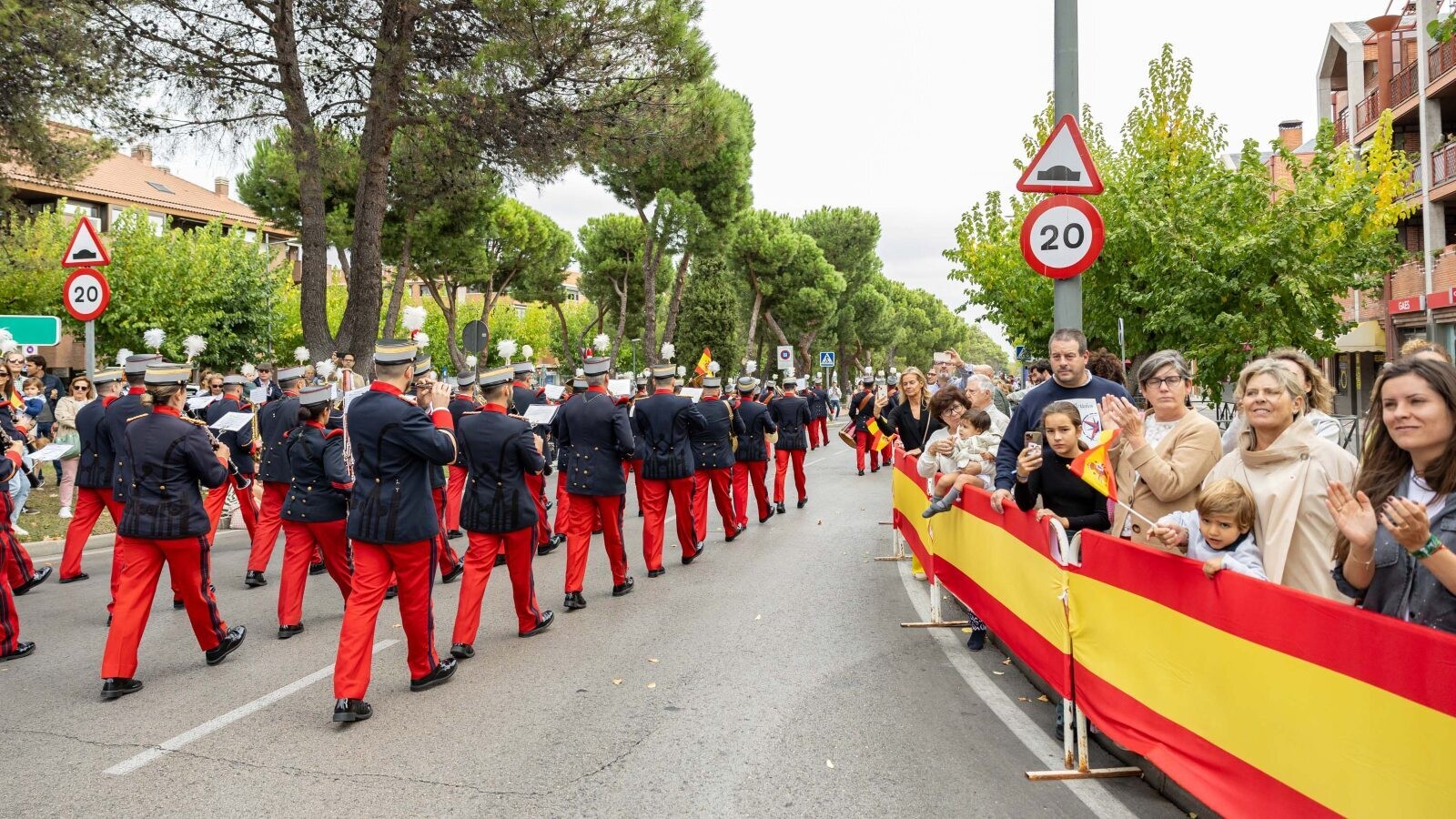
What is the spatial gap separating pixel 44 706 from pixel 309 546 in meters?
2.09

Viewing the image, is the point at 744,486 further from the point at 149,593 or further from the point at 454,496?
the point at 149,593

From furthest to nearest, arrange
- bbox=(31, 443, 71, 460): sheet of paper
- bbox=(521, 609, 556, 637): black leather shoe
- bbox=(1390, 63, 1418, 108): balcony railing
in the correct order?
bbox=(1390, 63, 1418, 108): balcony railing, bbox=(31, 443, 71, 460): sheet of paper, bbox=(521, 609, 556, 637): black leather shoe

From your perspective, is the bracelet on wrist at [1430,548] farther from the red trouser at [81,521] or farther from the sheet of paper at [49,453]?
the sheet of paper at [49,453]

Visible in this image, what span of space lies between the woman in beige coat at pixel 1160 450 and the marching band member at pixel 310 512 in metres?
5.04

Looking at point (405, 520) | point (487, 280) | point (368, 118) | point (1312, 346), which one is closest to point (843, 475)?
point (1312, 346)

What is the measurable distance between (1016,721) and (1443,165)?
1061 inches

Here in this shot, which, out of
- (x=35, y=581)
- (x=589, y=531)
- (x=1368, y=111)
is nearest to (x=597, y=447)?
(x=589, y=531)

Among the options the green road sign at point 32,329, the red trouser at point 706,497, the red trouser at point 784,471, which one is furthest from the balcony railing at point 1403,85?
the green road sign at point 32,329

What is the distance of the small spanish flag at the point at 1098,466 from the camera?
4676 millimetres

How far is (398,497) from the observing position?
552cm

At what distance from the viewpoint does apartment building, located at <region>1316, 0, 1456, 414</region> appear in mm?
24375

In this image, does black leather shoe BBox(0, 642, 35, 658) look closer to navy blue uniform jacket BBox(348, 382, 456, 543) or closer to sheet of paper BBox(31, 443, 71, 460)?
sheet of paper BBox(31, 443, 71, 460)

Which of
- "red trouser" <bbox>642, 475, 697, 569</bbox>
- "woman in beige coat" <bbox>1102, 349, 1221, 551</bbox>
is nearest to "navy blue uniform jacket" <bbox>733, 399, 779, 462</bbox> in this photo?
"red trouser" <bbox>642, 475, 697, 569</bbox>

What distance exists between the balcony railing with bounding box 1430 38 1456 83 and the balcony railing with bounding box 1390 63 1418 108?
1224 millimetres
